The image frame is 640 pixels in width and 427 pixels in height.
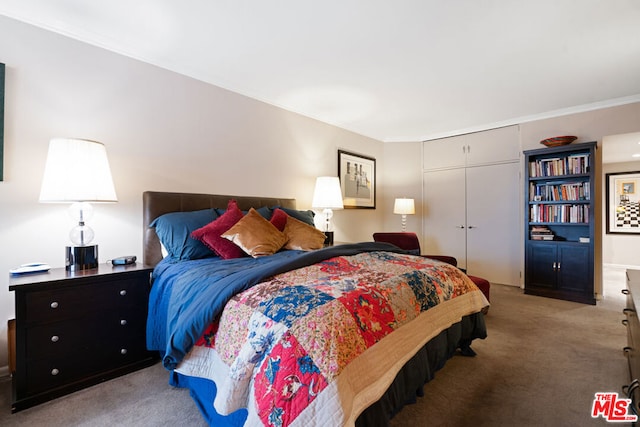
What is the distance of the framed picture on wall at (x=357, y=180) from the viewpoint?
4398mm

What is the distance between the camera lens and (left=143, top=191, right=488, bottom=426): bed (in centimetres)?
93

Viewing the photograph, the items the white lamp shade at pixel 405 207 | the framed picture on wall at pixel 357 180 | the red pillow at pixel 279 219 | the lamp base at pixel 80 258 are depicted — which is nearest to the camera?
the lamp base at pixel 80 258

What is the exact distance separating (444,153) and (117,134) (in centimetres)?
461

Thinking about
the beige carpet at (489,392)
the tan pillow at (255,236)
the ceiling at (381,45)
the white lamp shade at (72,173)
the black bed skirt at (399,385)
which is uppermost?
the ceiling at (381,45)

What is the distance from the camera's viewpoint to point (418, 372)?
1.41 metres

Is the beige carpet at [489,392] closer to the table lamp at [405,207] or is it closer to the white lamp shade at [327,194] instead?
the white lamp shade at [327,194]

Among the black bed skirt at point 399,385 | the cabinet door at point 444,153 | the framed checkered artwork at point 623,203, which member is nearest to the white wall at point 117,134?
the black bed skirt at point 399,385

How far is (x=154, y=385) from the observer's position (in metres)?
1.79

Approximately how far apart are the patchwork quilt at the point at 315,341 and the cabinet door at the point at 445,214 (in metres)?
3.50

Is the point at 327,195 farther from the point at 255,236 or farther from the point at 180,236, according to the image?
the point at 180,236

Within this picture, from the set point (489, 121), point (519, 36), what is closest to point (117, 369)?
point (519, 36)

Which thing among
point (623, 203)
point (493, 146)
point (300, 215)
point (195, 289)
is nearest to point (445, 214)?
point (493, 146)

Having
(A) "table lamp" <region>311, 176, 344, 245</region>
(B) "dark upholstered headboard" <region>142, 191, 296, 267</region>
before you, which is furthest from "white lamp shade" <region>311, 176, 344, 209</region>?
(B) "dark upholstered headboard" <region>142, 191, 296, 267</region>

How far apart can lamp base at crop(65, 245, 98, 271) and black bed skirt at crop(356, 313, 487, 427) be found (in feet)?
6.63
